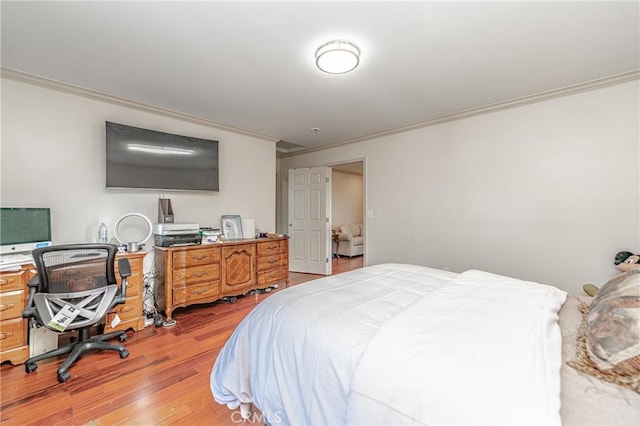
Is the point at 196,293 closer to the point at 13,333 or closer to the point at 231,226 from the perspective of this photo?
the point at 231,226

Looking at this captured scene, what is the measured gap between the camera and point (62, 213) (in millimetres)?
2652

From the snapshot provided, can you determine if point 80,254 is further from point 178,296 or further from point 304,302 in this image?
point 304,302

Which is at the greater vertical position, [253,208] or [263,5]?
[263,5]

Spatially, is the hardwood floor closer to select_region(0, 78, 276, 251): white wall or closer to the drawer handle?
the drawer handle

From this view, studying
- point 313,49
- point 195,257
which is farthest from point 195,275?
point 313,49

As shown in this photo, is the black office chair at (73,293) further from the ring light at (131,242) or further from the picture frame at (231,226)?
the picture frame at (231,226)

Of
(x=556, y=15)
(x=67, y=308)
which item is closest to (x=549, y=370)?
(x=556, y=15)

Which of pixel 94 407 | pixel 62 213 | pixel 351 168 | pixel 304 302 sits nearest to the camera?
pixel 304 302

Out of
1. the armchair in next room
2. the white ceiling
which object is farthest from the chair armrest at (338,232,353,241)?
the white ceiling

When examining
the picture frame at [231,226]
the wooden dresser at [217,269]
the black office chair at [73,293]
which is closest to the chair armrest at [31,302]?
the black office chair at [73,293]

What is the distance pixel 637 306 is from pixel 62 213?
3962 millimetres

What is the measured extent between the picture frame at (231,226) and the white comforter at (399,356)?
2387 millimetres

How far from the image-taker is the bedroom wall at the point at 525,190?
2.56 meters

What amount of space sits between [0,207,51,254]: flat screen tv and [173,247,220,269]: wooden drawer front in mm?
1035
